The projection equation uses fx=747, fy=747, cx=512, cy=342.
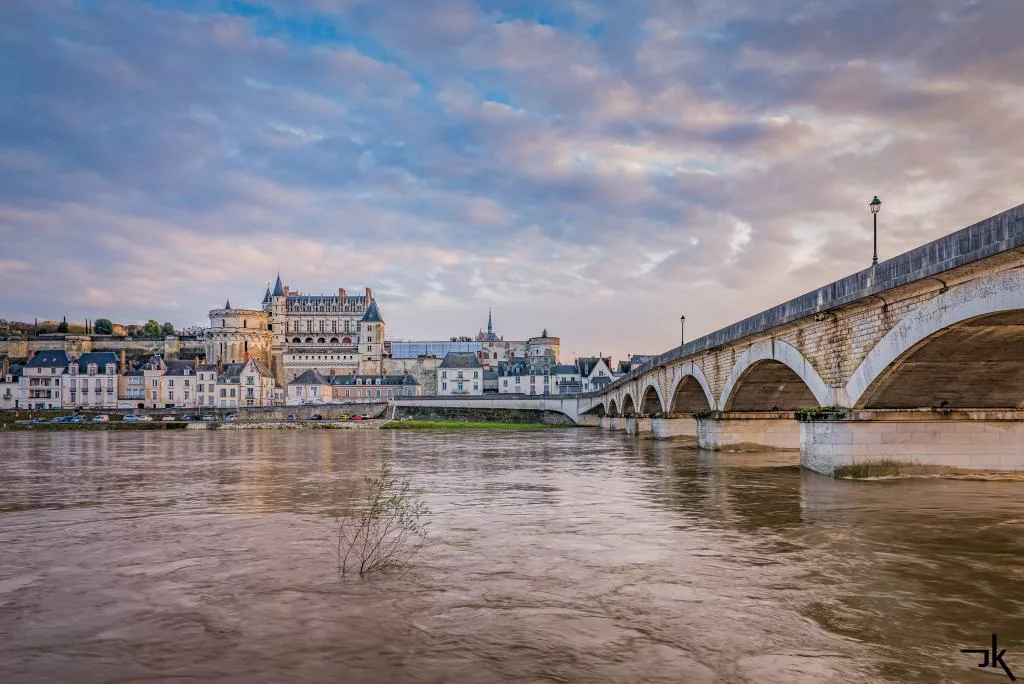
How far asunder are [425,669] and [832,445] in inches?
682

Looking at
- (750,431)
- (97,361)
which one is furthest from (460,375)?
(750,431)

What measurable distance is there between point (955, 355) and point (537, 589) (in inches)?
523

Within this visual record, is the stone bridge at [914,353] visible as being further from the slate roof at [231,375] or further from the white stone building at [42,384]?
the white stone building at [42,384]

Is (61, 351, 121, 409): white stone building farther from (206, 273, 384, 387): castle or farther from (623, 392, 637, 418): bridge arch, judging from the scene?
(623, 392, 637, 418): bridge arch

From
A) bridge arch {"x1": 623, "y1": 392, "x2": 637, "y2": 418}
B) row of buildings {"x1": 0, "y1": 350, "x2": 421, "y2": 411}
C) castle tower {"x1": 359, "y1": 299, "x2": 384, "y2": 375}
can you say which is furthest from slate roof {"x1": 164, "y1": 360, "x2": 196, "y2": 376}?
bridge arch {"x1": 623, "y1": 392, "x2": 637, "y2": 418}

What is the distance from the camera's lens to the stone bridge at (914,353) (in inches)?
564

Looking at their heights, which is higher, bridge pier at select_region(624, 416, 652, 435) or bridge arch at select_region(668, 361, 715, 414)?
bridge arch at select_region(668, 361, 715, 414)

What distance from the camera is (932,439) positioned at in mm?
20719

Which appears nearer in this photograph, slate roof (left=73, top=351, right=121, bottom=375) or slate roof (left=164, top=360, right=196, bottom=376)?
slate roof (left=73, top=351, right=121, bottom=375)

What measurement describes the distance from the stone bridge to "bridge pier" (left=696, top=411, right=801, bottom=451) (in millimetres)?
4132

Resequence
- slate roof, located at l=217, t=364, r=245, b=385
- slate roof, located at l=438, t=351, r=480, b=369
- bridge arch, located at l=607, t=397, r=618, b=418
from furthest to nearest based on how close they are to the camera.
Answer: slate roof, located at l=438, t=351, r=480, b=369 < slate roof, located at l=217, t=364, r=245, b=385 < bridge arch, located at l=607, t=397, r=618, b=418

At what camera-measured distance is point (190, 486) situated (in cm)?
2298

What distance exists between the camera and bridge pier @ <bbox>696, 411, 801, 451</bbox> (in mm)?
34619

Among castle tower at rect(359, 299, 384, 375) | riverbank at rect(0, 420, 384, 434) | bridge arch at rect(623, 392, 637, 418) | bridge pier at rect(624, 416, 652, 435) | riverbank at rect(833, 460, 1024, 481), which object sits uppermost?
castle tower at rect(359, 299, 384, 375)
